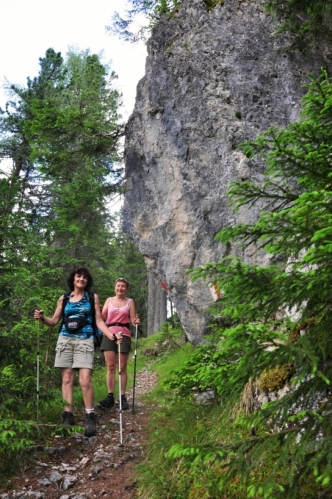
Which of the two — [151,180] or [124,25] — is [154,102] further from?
[124,25]

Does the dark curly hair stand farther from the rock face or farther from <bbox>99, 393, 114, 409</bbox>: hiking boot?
the rock face

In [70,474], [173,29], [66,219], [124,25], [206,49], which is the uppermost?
[124,25]

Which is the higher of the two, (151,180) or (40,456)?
(151,180)

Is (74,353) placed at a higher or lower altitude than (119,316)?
lower

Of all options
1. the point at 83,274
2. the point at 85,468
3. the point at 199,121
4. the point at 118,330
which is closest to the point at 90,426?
the point at 85,468

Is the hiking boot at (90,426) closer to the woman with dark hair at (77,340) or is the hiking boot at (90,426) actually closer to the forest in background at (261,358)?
the woman with dark hair at (77,340)

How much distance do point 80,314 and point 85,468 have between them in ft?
6.82

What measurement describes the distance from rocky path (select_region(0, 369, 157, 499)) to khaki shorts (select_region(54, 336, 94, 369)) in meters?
0.97

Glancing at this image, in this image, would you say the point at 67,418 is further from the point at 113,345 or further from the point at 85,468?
the point at 113,345

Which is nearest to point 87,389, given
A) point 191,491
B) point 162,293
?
point 191,491

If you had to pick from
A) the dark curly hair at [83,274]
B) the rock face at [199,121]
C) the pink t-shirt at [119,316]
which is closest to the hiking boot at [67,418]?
the pink t-shirt at [119,316]

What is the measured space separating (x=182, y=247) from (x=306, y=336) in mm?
6749

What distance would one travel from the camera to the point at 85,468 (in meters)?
4.77

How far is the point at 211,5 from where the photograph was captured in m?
10.1
